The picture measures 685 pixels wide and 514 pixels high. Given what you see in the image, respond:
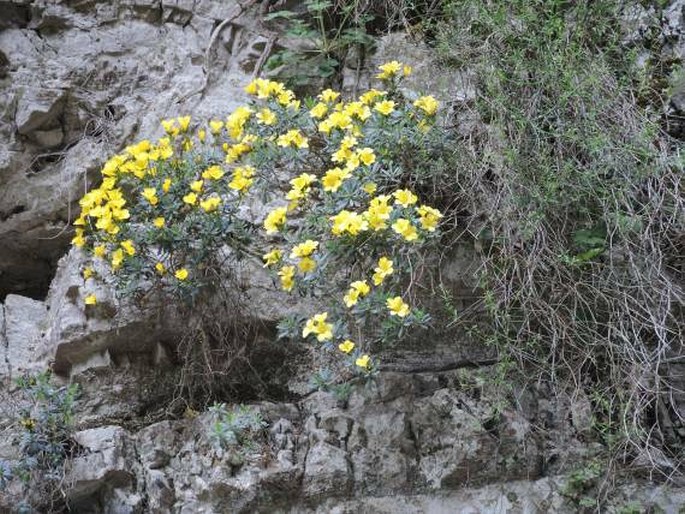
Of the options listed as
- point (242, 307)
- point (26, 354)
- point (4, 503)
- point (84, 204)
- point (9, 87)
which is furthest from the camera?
point (9, 87)

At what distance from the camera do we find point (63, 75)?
13.4 feet

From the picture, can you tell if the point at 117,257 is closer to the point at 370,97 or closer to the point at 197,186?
the point at 197,186

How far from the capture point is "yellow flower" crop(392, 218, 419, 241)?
→ 8.71 ft

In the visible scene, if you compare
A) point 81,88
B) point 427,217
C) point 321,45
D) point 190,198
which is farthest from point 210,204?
point 81,88

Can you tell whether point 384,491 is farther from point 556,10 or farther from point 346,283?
point 556,10

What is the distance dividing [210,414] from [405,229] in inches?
40.1

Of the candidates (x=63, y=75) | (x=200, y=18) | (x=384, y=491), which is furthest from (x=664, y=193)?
(x=63, y=75)

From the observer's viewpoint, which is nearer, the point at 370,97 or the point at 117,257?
the point at 117,257

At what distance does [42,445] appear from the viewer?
9.32ft

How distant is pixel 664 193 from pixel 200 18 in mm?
2405

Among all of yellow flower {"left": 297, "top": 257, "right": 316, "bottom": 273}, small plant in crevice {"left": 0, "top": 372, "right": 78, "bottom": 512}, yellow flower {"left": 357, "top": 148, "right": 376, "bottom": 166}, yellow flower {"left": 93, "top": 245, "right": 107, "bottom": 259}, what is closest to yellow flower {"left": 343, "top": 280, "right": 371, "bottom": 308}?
yellow flower {"left": 297, "top": 257, "right": 316, "bottom": 273}

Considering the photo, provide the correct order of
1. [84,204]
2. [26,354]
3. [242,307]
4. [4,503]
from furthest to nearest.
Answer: [26,354]
[242,307]
[84,204]
[4,503]

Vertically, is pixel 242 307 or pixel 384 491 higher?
pixel 242 307

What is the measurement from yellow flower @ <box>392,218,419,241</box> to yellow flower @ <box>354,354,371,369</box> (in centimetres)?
40
